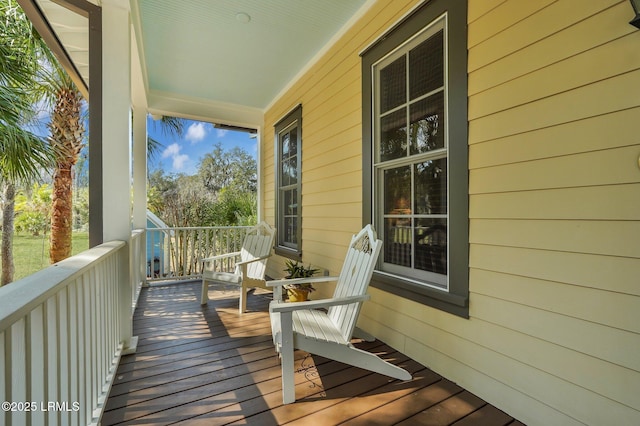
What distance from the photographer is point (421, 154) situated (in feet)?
7.59

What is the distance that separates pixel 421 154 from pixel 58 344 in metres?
2.27

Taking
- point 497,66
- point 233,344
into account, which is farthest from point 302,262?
point 497,66

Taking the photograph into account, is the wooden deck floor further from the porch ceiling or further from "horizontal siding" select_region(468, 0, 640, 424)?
the porch ceiling

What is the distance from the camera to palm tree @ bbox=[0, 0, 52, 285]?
10.8ft

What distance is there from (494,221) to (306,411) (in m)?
1.50

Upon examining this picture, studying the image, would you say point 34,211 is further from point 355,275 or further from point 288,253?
point 355,275

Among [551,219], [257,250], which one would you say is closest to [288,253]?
[257,250]

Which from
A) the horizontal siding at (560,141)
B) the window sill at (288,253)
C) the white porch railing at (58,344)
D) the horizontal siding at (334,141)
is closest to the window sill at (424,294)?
the horizontal siding at (334,141)

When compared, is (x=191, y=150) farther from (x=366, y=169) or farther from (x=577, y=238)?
(x=577, y=238)

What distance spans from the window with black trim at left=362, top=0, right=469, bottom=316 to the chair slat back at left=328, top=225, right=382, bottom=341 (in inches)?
12.6

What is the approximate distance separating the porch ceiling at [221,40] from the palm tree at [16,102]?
2.08 feet

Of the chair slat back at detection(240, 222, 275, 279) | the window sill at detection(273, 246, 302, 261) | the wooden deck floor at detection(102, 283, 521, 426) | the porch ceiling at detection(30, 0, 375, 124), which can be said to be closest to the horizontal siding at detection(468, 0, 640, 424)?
the wooden deck floor at detection(102, 283, 521, 426)

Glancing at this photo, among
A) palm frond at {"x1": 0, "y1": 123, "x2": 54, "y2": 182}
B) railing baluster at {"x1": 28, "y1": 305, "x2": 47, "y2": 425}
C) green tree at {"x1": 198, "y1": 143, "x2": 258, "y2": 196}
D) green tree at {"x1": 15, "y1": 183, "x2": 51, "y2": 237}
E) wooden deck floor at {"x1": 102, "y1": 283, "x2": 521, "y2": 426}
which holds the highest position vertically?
green tree at {"x1": 198, "y1": 143, "x2": 258, "y2": 196}

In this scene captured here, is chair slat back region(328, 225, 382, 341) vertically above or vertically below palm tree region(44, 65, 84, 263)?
below
